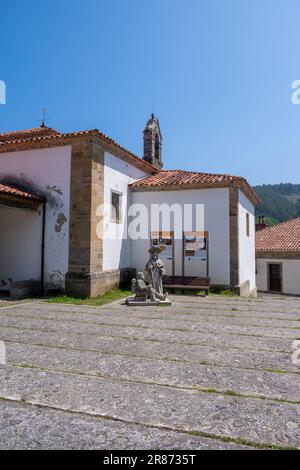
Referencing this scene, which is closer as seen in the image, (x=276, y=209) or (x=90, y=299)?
(x=90, y=299)

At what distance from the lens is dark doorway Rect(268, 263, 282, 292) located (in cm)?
2186

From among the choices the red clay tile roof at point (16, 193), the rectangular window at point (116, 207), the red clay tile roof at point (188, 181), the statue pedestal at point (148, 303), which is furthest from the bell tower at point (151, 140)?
the statue pedestal at point (148, 303)

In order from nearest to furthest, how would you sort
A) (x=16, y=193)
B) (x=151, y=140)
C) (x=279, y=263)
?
1. (x=16, y=193)
2. (x=151, y=140)
3. (x=279, y=263)

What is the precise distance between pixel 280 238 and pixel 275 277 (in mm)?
3003

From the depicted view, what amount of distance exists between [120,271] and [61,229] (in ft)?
8.33

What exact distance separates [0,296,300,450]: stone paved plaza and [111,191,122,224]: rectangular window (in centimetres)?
492

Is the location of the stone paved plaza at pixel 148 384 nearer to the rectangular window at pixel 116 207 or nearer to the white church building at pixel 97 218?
the white church building at pixel 97 218

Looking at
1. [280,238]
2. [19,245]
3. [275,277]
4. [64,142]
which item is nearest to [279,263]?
[275,277]

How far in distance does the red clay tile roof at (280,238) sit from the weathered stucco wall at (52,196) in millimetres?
16145

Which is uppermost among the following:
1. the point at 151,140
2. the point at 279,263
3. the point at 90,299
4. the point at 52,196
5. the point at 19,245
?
the point at 151,140

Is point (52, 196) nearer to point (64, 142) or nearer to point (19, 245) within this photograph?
point (64, 142)

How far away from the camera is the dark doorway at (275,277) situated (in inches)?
861

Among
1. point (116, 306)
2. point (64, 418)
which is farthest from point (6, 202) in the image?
point (64, 418)

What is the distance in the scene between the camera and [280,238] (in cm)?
2325
